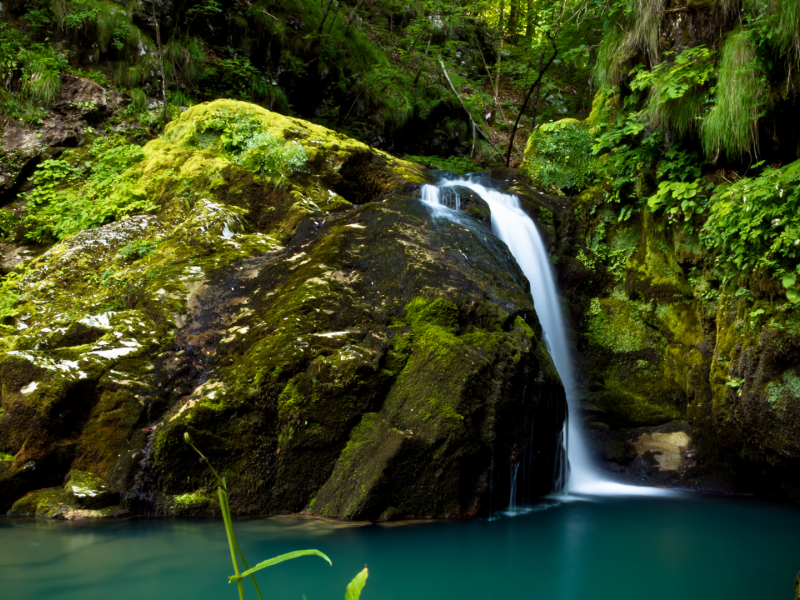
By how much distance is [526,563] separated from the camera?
370 cm

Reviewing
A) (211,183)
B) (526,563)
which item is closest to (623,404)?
(526,563)

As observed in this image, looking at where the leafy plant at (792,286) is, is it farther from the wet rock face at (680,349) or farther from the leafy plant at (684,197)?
the leafy plant at (684,197)

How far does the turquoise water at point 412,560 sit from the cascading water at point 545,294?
1501 millimetres

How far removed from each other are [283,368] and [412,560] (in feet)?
5.99

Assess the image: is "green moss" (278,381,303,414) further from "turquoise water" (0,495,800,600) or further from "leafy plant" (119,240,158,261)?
"leafy plant" (119,240,158,261)

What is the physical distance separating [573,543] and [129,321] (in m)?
4.40

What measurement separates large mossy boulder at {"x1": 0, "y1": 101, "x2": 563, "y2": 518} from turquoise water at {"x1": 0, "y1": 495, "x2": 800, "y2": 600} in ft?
1.02

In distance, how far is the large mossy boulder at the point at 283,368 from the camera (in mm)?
4199

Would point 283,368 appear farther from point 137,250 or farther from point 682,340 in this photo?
point 682,340

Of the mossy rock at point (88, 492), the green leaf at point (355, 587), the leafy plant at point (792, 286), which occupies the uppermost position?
the leafy plant at point (792, 286)

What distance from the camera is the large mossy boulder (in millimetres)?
4199

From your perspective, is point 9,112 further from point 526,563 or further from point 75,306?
point 526,563

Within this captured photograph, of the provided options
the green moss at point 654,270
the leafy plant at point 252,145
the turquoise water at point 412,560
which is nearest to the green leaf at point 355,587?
the turquoise water at point 412,560

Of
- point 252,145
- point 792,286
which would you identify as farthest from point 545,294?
point 252,145
